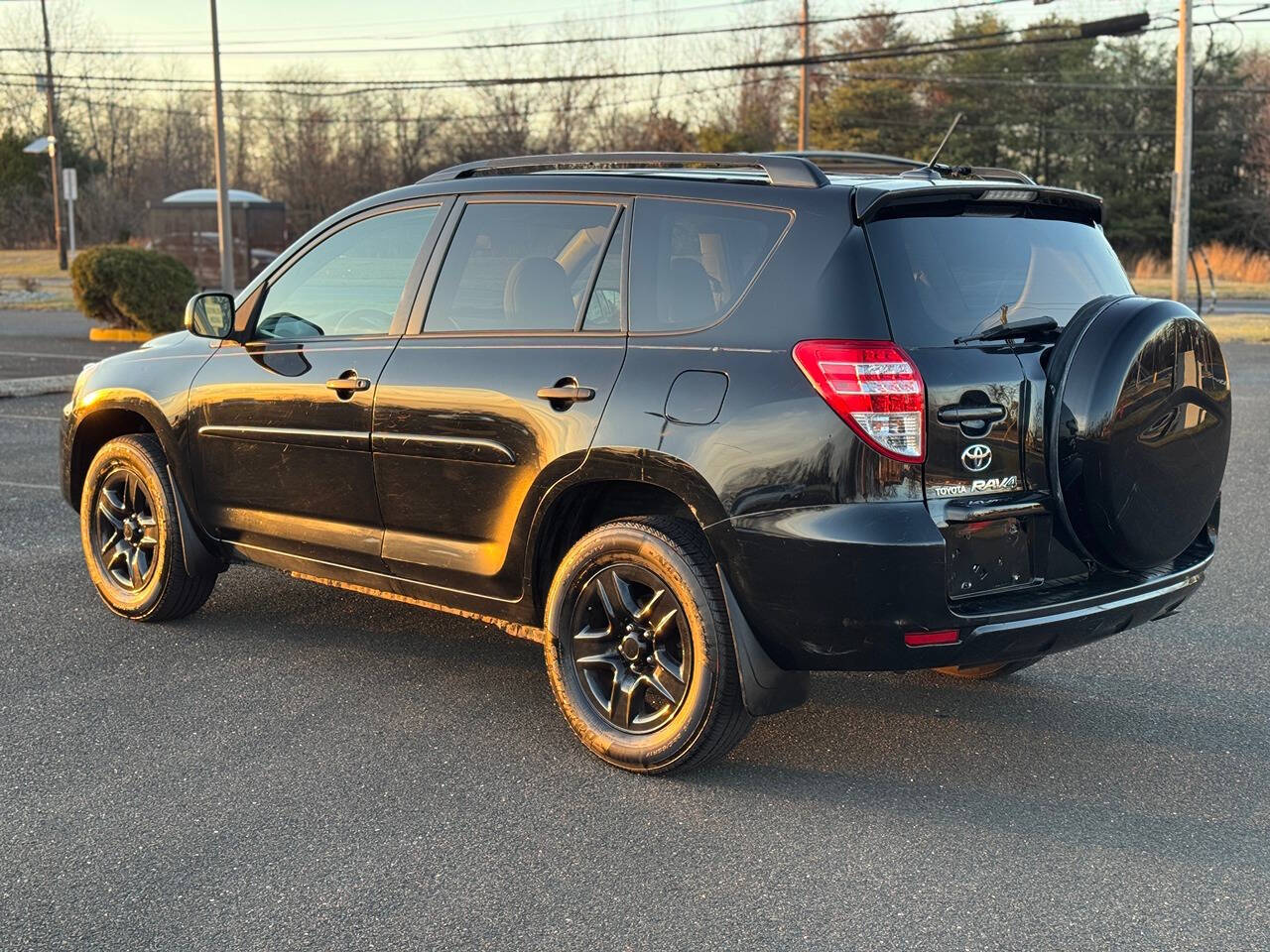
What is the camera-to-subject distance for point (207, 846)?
3.64m

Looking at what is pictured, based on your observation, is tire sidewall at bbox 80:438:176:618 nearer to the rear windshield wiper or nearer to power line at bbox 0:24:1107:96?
the rear windshield wiper

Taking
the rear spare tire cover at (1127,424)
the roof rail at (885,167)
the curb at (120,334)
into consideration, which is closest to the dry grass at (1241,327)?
the curb at (120,334)

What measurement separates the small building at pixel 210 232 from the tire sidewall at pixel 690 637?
31.3 meters

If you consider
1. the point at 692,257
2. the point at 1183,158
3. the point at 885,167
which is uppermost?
the point at 1183,158

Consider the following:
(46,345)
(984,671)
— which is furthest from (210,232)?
(984,671)

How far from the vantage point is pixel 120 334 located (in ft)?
72.2

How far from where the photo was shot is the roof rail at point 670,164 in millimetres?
4066

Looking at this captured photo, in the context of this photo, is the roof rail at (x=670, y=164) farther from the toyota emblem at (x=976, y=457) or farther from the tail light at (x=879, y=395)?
the toyota emblem at (x=976, y=457)

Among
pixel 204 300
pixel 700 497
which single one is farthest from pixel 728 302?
pixel 204 300

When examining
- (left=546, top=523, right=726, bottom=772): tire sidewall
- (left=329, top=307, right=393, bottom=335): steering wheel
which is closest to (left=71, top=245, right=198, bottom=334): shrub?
(left=329, top=307, right=393, bottom=335): steering wheel

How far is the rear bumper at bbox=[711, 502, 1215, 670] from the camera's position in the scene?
368 cm

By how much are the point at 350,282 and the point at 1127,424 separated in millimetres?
2895

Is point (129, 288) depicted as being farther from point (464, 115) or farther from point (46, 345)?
point (464, 115)

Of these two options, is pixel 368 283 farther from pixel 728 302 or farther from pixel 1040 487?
pixel 1040 487
